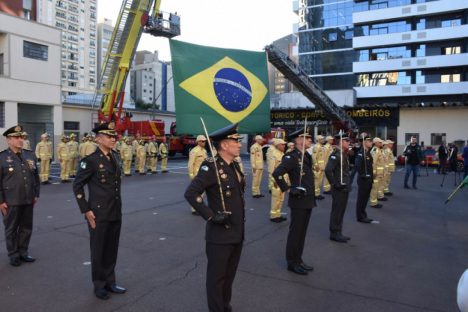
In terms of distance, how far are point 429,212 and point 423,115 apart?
2166cm

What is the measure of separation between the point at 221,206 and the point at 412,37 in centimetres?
4845

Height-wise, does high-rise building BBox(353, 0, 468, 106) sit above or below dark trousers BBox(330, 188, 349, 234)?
above

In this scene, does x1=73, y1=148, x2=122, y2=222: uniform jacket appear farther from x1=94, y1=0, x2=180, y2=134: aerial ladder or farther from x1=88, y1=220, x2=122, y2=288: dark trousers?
x1=94, y1=0, x2=180, y2=134: aerial ladder

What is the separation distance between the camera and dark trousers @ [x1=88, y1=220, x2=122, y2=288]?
4641mm

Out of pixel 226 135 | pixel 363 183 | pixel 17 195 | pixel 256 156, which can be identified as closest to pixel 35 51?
pixel 256 156

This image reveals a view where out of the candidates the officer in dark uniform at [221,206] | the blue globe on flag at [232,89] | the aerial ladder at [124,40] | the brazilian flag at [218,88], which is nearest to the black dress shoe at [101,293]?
the officer in dark uniform at [221,206]

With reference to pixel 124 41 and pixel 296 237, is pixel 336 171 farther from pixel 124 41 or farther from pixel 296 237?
pixel 124 41

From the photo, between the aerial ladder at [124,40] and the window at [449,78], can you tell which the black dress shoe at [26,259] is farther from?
the window at [449,78]

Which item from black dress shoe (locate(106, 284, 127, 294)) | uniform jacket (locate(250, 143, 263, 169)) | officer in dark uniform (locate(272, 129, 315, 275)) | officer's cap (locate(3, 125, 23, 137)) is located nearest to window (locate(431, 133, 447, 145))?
uniform jacket (locate(250, 143, 263, 169))

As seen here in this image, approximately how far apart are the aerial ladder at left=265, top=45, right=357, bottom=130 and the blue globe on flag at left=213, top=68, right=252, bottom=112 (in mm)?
14521

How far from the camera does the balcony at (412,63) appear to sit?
141 ft

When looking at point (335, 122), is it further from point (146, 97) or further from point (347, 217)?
point (146, 97)

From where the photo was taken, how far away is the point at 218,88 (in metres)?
7.41

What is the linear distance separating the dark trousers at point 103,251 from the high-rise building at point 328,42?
60.7m
